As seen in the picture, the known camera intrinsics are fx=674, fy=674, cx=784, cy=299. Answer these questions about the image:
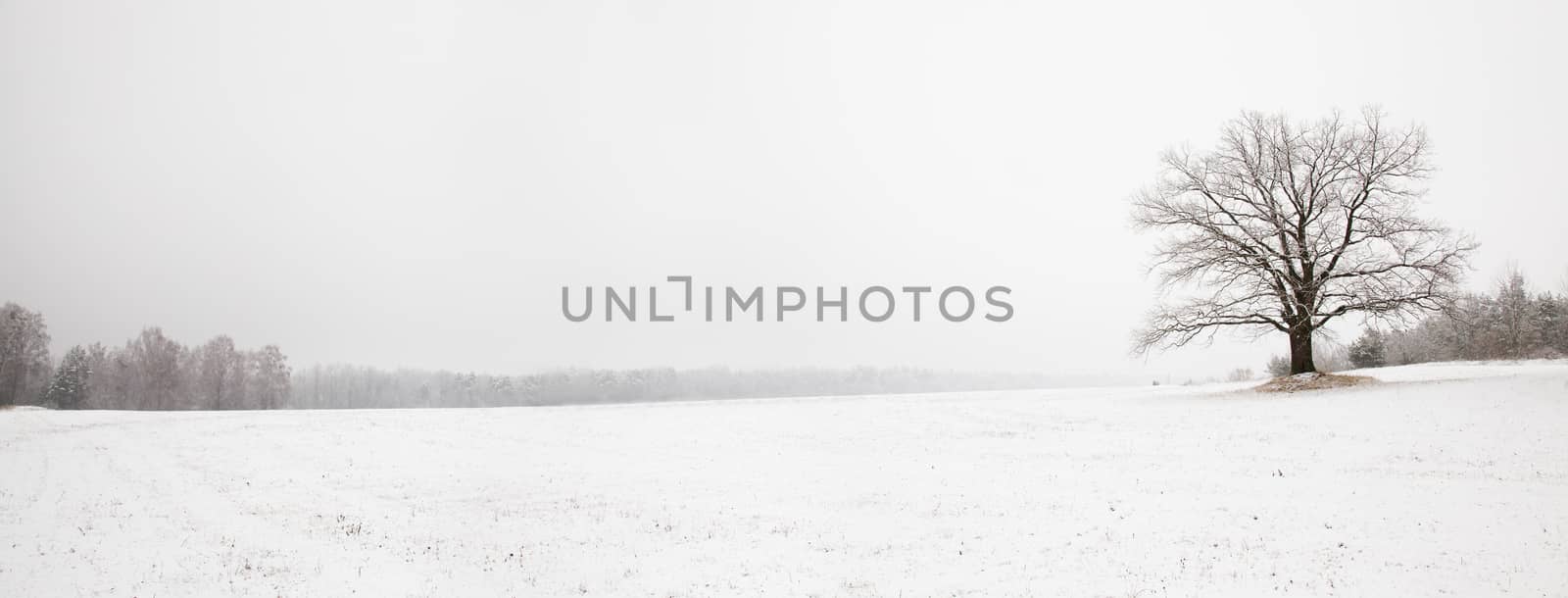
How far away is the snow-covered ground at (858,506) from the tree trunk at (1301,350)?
3.19 metres

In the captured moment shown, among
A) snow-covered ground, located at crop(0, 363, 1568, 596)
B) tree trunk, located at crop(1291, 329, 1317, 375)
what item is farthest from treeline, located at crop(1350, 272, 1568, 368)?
snow-covered ground, located at crop(0, 363, 1568, 596)

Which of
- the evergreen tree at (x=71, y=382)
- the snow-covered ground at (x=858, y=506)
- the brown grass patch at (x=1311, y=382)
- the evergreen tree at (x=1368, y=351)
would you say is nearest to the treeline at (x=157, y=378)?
the evergreen tree at (x=71, y=382)

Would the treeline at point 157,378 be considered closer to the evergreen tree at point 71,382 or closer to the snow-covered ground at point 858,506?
the evergreen tree at point 71,382

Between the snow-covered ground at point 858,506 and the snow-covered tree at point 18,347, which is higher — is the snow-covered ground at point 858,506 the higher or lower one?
the lower one

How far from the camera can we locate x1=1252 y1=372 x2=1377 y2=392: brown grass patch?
2488cm

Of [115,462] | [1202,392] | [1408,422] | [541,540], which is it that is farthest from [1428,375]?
[115,462]

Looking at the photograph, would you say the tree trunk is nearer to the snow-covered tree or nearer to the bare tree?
the snow-covered tree

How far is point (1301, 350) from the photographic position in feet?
89.5

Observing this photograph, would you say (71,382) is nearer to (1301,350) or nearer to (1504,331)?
(1301,350)

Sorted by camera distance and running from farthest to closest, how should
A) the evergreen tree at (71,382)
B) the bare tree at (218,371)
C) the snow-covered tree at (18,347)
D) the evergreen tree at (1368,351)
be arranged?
the bare tree at (218,371) < the evergreen tree at (71,382) < the snow-covered tree at (18,347) < the evergreen tree at (1368,351)

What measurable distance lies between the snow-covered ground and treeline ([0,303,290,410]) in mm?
53171

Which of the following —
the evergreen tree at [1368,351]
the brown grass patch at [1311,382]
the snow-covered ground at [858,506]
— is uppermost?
the evergreen tree at [1368,351]

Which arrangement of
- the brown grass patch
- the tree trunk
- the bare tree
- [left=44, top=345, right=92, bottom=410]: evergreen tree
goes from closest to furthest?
the brown grass patch → the tree trunk → [left=44, top=345, right=92, bottom=410]: evergreen tree → the bare tree

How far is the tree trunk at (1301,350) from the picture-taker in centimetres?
2702
